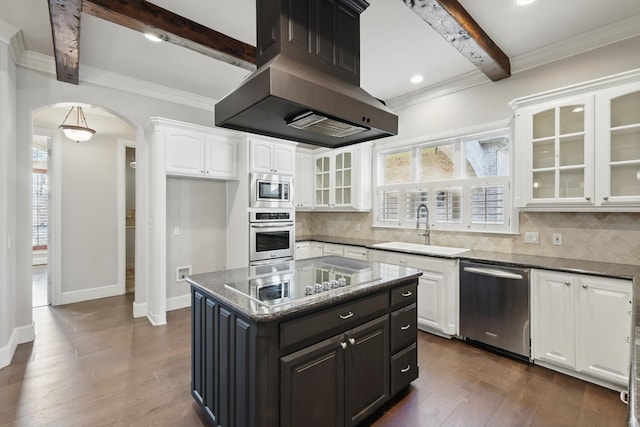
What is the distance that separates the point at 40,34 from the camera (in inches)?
110

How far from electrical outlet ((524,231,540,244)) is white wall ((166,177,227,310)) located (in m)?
3.84

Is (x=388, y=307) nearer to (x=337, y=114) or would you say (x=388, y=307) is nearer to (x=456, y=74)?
(x=337, y=114)

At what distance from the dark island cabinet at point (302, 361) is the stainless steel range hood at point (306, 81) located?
105cm

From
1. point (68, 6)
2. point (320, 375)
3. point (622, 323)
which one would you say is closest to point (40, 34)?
point (68, 6)

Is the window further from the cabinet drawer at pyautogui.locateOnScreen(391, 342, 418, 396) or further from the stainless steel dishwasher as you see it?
the cabinet drawer at pyautogui.locateOnScreen(391, 342, 418, 396)

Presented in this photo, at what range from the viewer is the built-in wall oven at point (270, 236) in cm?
410

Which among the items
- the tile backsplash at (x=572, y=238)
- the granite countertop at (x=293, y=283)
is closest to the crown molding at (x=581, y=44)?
the tile backsplash at (x=572, y=238)

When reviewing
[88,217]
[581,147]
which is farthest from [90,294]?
[581,147]

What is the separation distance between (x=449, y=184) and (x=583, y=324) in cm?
193

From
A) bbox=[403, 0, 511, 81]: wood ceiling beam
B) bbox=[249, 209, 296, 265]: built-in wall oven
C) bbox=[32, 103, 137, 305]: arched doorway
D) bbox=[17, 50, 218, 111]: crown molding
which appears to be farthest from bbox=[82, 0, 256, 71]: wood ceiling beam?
bbox=[32, 103, 137, 305]: arched doorway

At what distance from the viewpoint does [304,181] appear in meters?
5.35

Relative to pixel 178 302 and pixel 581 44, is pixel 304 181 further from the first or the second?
pixel 581 44

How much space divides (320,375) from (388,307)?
2.26 ft

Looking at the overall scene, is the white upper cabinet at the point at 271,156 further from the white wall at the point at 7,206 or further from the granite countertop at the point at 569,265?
the white wall at the point at 7,206
